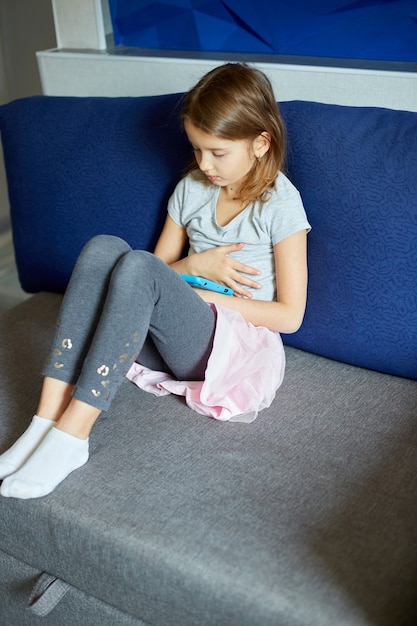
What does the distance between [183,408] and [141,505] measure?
11.7 inches

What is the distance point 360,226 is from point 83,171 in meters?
0.70

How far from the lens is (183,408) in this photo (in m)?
1.55

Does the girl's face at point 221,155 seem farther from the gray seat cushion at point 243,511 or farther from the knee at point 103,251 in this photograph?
the gray seat cushion at point 243,511

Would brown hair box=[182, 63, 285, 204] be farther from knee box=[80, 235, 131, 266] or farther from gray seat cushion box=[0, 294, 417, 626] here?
gray seat cushion box=[0, 294, 417, 626]

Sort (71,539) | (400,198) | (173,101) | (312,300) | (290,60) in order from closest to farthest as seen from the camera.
Answer: (71,539) < (400,198) < (312,300) < (173,101) < (290,60)

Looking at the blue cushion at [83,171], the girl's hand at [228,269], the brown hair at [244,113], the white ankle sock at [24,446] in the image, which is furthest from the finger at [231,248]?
the white ankle sock at [24,446]

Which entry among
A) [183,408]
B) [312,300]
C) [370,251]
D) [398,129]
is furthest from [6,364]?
[398,129]

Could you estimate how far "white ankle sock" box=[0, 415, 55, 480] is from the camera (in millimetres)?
1367

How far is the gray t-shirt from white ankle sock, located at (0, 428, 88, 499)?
53 centimetres

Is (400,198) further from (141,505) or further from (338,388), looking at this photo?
(141,505)

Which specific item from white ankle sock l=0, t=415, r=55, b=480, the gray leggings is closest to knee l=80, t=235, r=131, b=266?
the gray leggings

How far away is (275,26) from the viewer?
1962 mm

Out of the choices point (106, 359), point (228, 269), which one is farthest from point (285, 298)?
point (106, 359)

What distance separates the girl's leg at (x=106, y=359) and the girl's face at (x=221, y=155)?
0.85 ft
